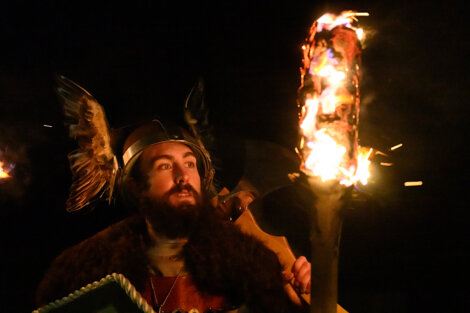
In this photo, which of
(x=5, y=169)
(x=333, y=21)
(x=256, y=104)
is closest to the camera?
(x=333, y=21)

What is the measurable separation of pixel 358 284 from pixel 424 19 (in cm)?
200

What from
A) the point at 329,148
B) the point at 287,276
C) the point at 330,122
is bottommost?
the point at 287,276

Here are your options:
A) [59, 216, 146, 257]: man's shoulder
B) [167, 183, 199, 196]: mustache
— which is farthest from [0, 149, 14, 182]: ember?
[167, 183, 199, 196]: mustache

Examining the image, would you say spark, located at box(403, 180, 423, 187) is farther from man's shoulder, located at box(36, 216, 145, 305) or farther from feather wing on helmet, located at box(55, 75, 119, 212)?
feather wing on helmet, located at box(55, 75, 119, 212)

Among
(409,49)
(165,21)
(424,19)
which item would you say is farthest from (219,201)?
(424,19)

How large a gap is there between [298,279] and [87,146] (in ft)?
6.01

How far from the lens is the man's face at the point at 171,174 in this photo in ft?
8.70

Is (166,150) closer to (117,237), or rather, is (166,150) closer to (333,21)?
(117,237)

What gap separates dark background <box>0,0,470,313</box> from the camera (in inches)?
100

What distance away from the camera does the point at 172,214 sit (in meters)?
2.61

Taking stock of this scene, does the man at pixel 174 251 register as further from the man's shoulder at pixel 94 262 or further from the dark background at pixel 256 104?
the dark background at pixel 256 104

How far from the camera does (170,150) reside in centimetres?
278

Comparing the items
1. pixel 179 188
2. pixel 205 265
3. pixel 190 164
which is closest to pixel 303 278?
pixel 205 265

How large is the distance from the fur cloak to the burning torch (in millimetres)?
923
